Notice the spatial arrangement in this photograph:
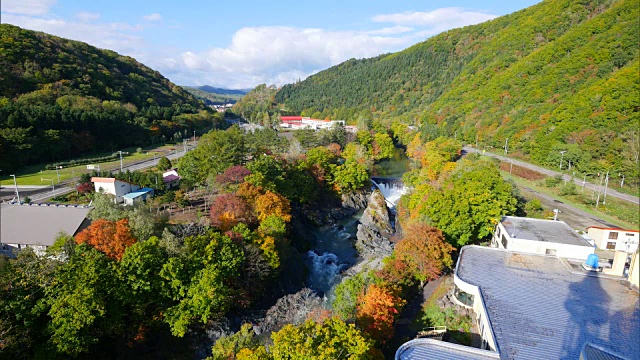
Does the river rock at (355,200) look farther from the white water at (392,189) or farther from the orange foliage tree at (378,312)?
the orange foliage tree at (378,312)

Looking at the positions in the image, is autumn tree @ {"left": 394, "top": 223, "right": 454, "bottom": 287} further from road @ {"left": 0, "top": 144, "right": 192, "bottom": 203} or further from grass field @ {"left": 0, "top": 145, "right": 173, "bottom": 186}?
grass field @ {"left": 0, "top": 145, "right": 173, "bottom": 186}

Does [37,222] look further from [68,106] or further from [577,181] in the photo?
[68,106]

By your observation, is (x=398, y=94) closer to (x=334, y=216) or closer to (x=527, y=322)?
(x=334, y=216)

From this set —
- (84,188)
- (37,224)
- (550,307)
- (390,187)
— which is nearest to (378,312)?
(550,307)

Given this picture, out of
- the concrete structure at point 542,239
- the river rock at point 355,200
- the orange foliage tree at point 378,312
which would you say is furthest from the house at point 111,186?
the concrete structure at point 542,239

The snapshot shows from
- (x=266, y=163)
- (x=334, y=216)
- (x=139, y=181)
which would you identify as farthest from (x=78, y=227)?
(x=334, y=216)

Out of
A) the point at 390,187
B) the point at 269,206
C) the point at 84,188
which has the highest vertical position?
the point at 84,188

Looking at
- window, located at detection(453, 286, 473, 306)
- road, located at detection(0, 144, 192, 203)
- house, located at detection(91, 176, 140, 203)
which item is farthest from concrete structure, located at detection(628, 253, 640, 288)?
road, located at detection(0, 144, 192, 203)
